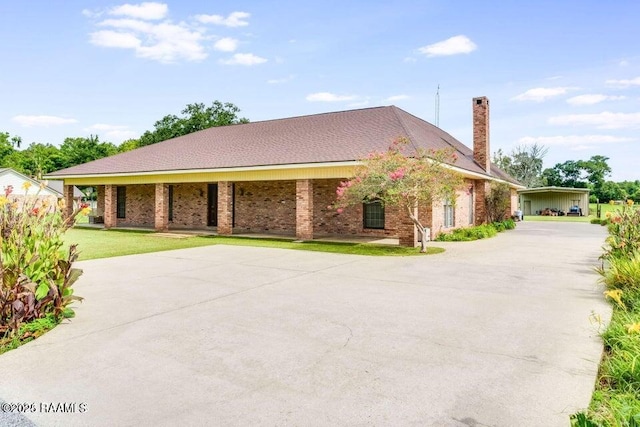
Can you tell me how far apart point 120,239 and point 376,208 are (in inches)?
461

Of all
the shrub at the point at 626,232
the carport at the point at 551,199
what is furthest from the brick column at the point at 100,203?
the carport at the point at 551,199

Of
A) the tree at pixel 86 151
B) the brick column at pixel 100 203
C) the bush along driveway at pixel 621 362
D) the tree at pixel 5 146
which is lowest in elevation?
the bush along driveway at pixel 621 362

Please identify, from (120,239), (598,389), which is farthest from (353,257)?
(120,239)

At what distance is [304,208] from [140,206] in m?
13.8

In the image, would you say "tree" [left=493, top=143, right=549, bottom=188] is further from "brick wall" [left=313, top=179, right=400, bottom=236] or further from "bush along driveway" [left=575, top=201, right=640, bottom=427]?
"bush along driveway" [left=575, top=201, right=640, bottom=427]

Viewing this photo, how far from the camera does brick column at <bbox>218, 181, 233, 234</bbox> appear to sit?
18797 mm

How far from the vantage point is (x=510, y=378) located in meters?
3.85

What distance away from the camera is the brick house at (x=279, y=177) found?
1641cm

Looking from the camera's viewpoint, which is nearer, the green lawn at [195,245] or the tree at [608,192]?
the green lawn at [195,245]

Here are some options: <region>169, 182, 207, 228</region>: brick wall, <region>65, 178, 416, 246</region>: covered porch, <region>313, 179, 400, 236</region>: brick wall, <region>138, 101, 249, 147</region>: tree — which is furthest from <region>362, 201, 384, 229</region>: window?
<region>138, 101, 249, 147</region>: tree

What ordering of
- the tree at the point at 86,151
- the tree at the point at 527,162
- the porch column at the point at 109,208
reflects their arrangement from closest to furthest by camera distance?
the porch column at the point at 109,208, the tree at the point at 86,151, the tree at the point at 527,162

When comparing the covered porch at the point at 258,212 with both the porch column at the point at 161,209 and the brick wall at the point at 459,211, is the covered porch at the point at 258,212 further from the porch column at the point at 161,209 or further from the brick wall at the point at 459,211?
the brick wall at the point at 459,211

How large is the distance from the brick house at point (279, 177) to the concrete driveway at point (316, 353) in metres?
7.76

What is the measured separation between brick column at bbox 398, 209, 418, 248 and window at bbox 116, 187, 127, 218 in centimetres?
1953
